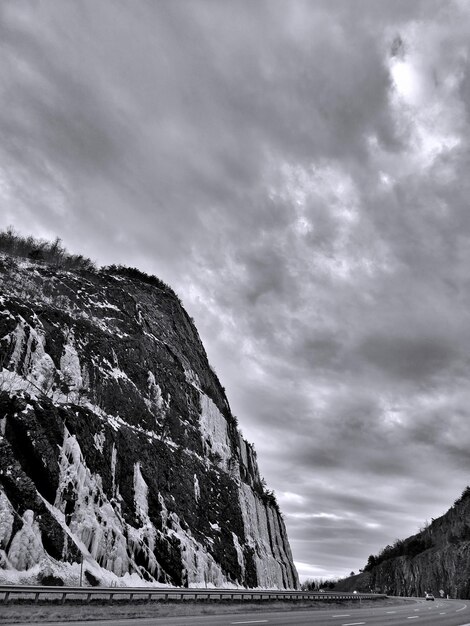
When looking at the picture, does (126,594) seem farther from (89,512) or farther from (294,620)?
(294,620)

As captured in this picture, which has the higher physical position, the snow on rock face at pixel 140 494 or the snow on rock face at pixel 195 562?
the snow on rock face at pixel 140 494

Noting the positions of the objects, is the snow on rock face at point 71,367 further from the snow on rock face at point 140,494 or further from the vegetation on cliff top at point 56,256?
the vegetation on cliff top at point 56,256

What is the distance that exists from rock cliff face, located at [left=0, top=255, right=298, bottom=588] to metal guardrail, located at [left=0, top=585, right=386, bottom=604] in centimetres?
351

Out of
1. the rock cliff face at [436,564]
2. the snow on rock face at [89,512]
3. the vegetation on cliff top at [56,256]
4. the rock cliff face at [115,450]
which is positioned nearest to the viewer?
the rock cliff face at [115,450]

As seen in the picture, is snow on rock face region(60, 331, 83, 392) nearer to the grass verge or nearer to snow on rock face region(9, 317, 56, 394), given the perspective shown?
snow on rock face region(9, 317, 56, 394)

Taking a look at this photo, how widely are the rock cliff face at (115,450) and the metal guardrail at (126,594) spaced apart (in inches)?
138

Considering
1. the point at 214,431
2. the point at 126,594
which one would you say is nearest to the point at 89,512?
the point at 126,594

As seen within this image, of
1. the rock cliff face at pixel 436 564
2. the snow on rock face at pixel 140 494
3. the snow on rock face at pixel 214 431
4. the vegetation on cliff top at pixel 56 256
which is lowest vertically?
the rock cliff face at pixel 436 564

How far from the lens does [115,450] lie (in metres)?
39.3

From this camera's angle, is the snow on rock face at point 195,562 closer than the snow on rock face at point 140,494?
No

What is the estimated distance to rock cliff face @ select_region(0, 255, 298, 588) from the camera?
30.7 meters

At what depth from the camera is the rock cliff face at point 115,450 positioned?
30.7 meters

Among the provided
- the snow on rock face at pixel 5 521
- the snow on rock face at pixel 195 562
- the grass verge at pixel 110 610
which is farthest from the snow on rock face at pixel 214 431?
the snow on rock face at pixel 5 521

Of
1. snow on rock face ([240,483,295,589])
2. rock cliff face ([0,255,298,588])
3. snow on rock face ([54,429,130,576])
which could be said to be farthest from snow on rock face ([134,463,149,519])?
snow on rock face ([240,483,295,589])
